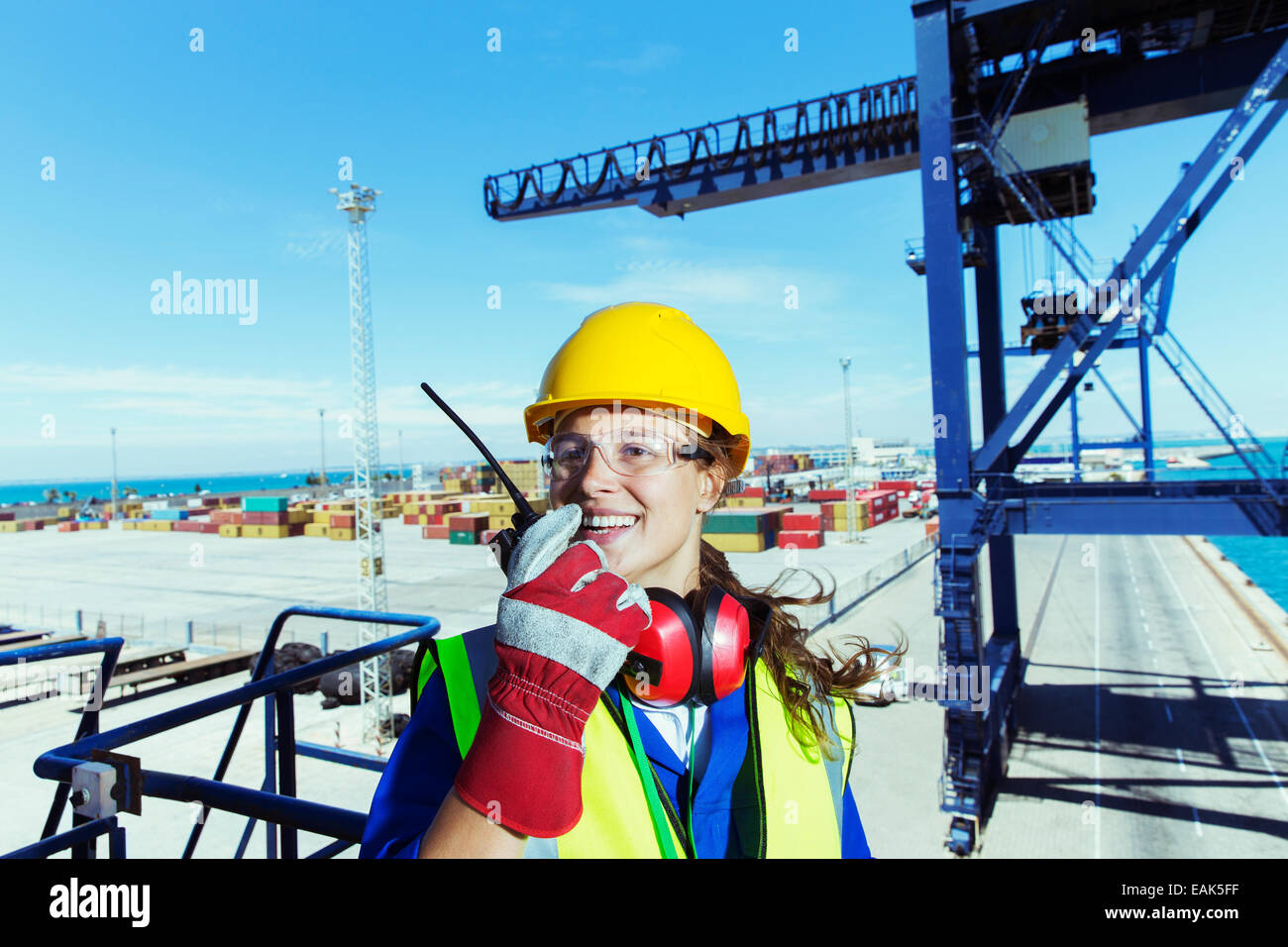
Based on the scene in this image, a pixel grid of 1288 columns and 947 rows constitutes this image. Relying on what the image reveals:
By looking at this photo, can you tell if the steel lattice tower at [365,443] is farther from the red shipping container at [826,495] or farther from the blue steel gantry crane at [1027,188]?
the red shipping container at [826,495]

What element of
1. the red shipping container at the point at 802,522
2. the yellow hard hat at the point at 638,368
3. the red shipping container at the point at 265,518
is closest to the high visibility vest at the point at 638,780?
the yellow hard hat at the point at 638,368

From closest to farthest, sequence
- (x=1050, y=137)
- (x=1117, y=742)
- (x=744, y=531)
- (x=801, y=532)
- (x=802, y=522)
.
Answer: (x=1050, y=137), (x=1117, y=742), (x=744, y=531), (x=801, y=532), (x=802, y=522)

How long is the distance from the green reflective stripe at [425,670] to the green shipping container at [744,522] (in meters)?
46.1

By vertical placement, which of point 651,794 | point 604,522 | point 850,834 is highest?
Answer: point 604,522

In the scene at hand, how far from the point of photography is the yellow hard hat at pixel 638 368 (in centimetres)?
191

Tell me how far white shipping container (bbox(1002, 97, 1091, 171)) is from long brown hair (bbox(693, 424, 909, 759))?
1390 centimetres

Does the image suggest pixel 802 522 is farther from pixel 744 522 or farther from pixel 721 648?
pixel 721 648

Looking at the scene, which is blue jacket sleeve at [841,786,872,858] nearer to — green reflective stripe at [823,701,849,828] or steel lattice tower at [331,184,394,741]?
green reflective stripe at [823,701,849,828]

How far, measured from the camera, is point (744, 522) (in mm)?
48000

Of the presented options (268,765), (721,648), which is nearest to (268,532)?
(268,765)

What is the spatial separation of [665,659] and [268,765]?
323 cm
